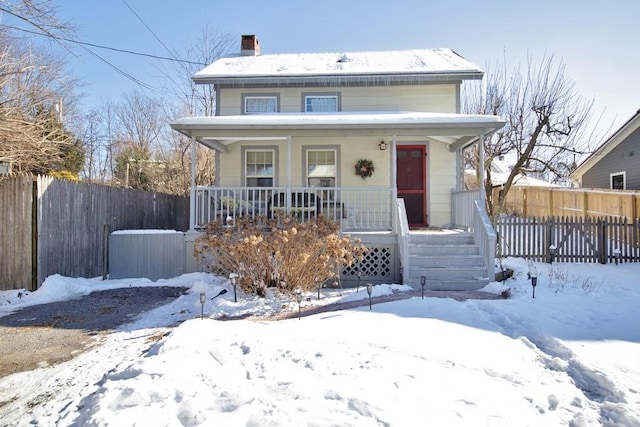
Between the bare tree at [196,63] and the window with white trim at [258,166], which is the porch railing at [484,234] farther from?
the bare tree at [196,63]

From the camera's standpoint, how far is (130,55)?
14.4m

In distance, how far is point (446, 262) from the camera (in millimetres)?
7512

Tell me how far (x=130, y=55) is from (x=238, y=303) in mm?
12696

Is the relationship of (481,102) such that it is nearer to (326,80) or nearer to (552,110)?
(552,110)

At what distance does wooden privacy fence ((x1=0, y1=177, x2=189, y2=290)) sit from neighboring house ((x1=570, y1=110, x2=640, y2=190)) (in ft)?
58.6

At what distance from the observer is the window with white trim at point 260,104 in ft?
36.6

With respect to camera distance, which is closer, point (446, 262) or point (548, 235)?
point (446, 262)

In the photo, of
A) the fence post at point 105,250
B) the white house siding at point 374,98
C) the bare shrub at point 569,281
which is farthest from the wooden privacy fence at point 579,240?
the fence post at point 105,250

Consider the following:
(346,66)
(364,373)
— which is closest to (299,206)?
(346,66)

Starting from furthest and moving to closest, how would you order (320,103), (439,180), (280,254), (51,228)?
(320,103) → (439,180) → (51,228) → (280,254)

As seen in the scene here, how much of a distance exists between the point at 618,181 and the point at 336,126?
47.0 ft

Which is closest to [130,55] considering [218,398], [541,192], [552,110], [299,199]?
[299,199]

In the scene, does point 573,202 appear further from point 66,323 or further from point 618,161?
point 66,323

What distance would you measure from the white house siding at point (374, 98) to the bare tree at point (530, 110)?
4381 millimetres
